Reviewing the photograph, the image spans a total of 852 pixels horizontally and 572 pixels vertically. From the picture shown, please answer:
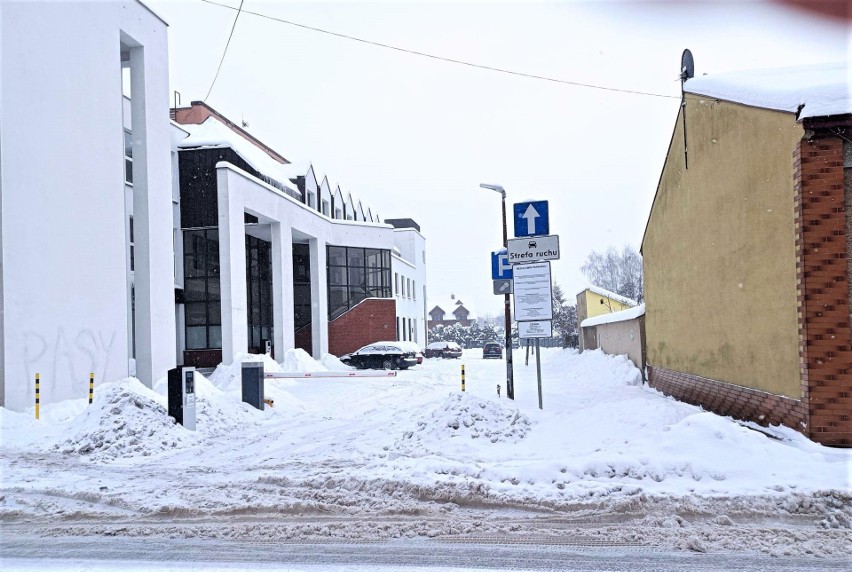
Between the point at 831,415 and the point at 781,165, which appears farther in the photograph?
the point at 781,165

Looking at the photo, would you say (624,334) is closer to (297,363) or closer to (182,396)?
(297,363)

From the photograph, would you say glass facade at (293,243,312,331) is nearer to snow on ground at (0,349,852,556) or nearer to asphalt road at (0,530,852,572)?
snow on ground at (0,349,852,556)

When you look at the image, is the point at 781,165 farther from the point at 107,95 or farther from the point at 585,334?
the point at 585,334

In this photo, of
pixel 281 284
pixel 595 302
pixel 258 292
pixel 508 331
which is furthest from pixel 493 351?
pixel 508 331

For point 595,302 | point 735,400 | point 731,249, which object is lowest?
point 735,400

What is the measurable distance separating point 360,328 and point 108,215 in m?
22.8

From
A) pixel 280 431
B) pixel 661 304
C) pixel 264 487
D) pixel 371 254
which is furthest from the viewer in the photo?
pixel 371 254

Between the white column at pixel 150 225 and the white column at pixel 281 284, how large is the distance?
33.5ft

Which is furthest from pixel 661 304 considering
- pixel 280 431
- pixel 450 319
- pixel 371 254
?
pixel 450 319

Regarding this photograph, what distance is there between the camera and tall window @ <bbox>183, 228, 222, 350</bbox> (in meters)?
30.6

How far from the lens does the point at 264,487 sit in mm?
7367

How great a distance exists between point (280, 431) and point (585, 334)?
26.2 metres

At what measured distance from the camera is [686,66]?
13883mm

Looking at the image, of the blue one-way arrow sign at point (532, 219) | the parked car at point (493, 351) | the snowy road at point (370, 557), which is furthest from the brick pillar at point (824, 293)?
the parked car at point (493, 351)
